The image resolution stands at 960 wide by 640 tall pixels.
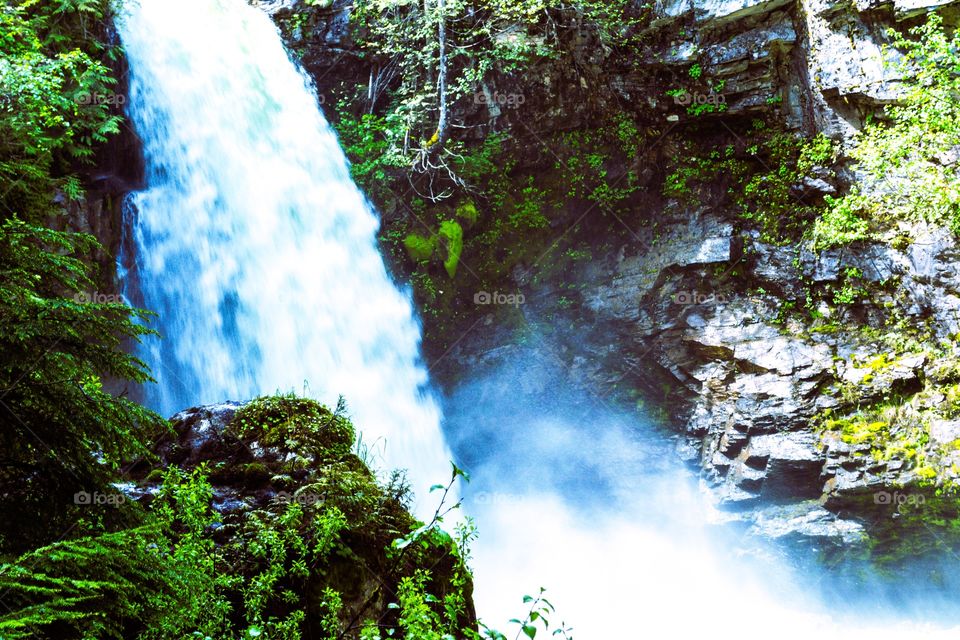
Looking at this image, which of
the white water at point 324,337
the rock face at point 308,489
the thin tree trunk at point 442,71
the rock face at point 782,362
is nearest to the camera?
the rock face at point 308,489

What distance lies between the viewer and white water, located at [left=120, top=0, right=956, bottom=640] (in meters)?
8.59

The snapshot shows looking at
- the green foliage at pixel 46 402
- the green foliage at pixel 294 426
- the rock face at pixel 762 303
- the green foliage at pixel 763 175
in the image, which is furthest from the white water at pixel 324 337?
the green foliage at pixel 46 402

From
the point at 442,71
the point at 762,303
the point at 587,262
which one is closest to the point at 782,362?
the point at 762,303

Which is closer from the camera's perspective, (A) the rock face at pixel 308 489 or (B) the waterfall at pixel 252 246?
(A) the rock face at pixel 308 489

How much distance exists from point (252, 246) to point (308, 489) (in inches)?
282

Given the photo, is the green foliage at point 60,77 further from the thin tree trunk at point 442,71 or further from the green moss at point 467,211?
the green moss at point 467,211

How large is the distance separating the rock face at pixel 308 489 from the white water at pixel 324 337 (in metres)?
4.87

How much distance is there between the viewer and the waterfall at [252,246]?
8.97m

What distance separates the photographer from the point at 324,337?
9734 mm

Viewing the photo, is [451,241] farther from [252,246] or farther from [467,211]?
[252,246]

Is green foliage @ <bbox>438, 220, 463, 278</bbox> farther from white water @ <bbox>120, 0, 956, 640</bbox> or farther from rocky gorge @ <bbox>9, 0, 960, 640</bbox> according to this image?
white water @ <bbox>120, 0, 956, 640</bbox>

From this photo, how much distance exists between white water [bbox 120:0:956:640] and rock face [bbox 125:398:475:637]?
4.87 meters

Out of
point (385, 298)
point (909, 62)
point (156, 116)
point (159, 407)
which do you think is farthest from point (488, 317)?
point (909, 62)

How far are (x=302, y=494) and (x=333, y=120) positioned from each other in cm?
984
